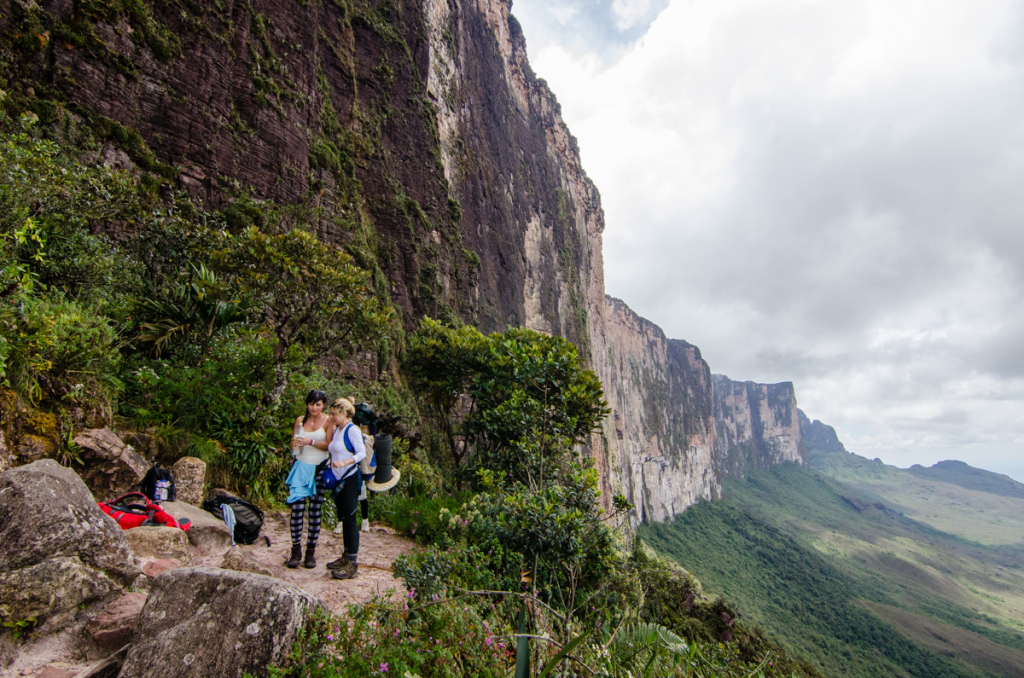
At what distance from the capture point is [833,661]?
3672 centimetres

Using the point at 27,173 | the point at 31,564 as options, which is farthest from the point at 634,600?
the point at 27,173

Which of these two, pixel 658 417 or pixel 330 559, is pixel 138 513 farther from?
pixel 658 417

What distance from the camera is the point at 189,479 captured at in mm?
5523

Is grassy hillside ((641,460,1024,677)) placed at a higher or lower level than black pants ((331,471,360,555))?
lower

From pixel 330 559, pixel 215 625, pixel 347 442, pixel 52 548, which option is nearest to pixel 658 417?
pixel 330 559

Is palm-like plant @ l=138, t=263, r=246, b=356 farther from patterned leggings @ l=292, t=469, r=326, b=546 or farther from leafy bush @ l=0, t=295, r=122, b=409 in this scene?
patterned leggings @ l=292, t=469, r=326, b=546

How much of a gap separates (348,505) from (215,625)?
2.10 metres

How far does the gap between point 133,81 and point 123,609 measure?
1415 centimetres

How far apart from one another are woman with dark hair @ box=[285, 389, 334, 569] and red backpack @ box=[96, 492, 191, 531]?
3.18 feet

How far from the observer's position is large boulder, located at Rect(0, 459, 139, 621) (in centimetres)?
247

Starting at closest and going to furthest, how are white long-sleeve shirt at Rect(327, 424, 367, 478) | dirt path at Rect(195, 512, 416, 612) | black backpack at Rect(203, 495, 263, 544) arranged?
1. dirt path at Rect(195, 512, 416, 612)
2. white long-sleeve shirt at Rect(327, 424, 367, 478)
3. black backpack at Rect(203, 495, 263, 544)

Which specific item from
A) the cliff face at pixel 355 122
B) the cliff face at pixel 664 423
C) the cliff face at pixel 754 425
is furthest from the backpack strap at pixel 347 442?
the cliff face at pixel 754 425

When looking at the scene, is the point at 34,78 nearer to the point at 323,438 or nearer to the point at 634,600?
the point at 323,438

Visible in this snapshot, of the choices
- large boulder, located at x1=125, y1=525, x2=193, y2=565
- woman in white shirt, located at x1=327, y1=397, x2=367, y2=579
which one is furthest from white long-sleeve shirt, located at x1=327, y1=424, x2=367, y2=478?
large boulder, located at x1=125, y1=525, x2=193, y2=565
